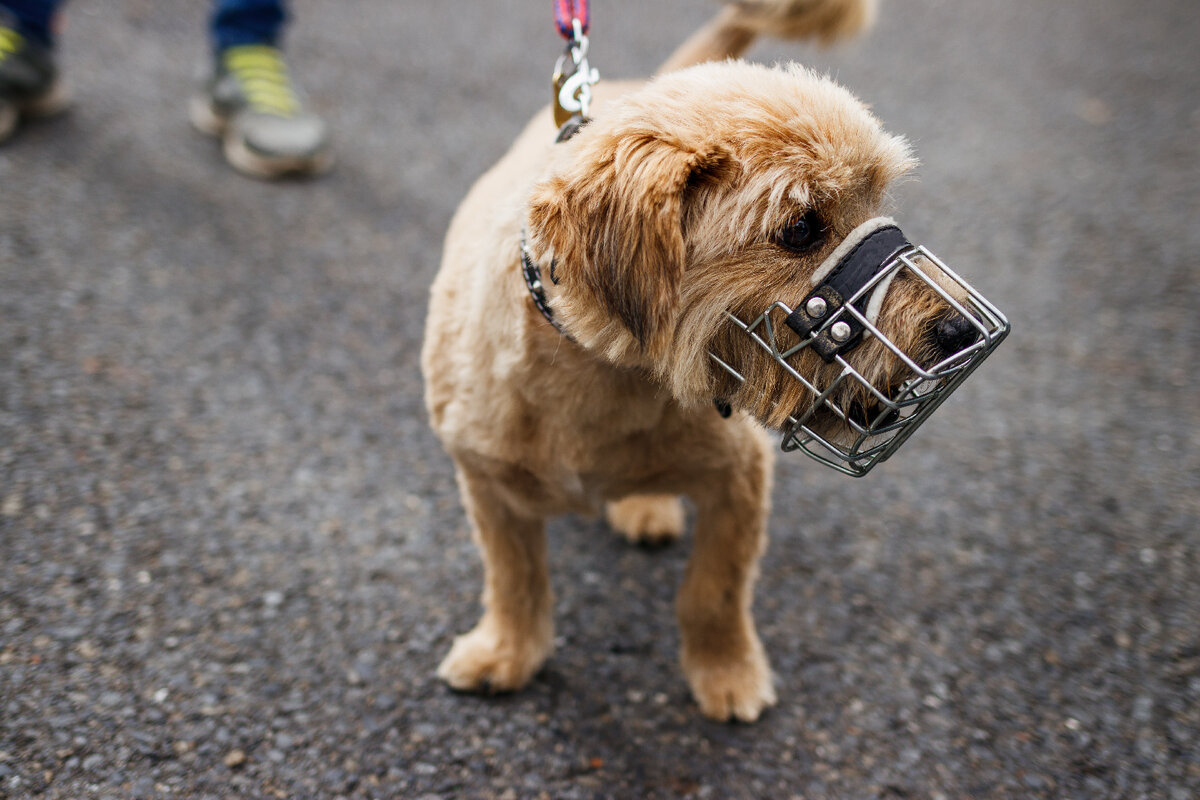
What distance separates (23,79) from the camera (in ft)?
13.2

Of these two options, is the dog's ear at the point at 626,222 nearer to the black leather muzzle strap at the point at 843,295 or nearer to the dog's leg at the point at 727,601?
the black leather muzzle strap at the point at 843,295

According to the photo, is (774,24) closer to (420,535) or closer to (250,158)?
(420,535)

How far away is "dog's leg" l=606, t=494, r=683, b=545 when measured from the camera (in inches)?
107

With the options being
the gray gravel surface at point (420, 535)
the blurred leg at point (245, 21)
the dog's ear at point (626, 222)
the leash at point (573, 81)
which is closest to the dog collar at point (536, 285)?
the dog's ear at point (626, 222)

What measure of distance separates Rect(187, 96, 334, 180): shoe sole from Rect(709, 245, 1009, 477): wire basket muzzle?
3471mm

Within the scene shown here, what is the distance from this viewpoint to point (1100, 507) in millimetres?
2836

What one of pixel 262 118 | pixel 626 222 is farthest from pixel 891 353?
pixel 262 118

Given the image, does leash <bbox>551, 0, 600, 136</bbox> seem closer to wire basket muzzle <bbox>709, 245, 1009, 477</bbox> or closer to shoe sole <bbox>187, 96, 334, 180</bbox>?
wire basket muzzle <bbox>709, 245, 1009, 477</bbox>

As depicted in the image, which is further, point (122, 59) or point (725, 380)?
point (122, 59)

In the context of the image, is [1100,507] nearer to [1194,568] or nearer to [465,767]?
[1194,568]

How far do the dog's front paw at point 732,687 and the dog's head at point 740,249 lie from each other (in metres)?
0.91

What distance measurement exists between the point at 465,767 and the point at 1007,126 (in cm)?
556

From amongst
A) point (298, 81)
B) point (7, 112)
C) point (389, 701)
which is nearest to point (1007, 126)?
point (298, 81)

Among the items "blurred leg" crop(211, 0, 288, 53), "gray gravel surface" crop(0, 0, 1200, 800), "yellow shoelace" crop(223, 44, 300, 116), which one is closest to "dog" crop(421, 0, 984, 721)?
"gray gravel surface" crop(0, 0, 1200, 800)
